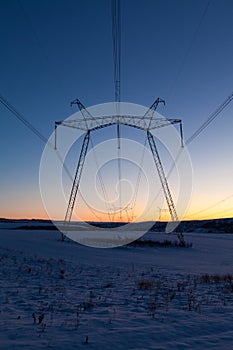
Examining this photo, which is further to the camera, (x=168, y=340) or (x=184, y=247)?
(x=184, y=247)

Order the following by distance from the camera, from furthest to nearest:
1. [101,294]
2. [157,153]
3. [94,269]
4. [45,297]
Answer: [157,153] → [94,269] → [101,294] → [45,297]

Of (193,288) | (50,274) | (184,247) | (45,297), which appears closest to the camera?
(45,297)

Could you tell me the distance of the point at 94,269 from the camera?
56.0ft

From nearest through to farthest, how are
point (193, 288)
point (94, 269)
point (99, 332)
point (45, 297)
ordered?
point (99, 332) < point (45, 297) < point (193, 288) < point (94, 269)

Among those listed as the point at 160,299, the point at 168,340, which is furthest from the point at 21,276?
the point at 168,340

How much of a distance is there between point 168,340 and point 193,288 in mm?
6170

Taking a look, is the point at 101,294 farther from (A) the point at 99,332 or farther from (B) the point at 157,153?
(B) the point at 157,153

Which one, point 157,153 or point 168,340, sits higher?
point 157,153

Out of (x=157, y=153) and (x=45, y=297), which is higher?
(x=157, y=153)

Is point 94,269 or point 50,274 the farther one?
point 94,269

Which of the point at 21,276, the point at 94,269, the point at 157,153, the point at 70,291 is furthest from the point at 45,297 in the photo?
the point at 157,153

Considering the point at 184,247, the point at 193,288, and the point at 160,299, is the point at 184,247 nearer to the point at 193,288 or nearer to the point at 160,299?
the point at 193,288

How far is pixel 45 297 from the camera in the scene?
9656 millimetres

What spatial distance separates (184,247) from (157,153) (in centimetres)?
1187
